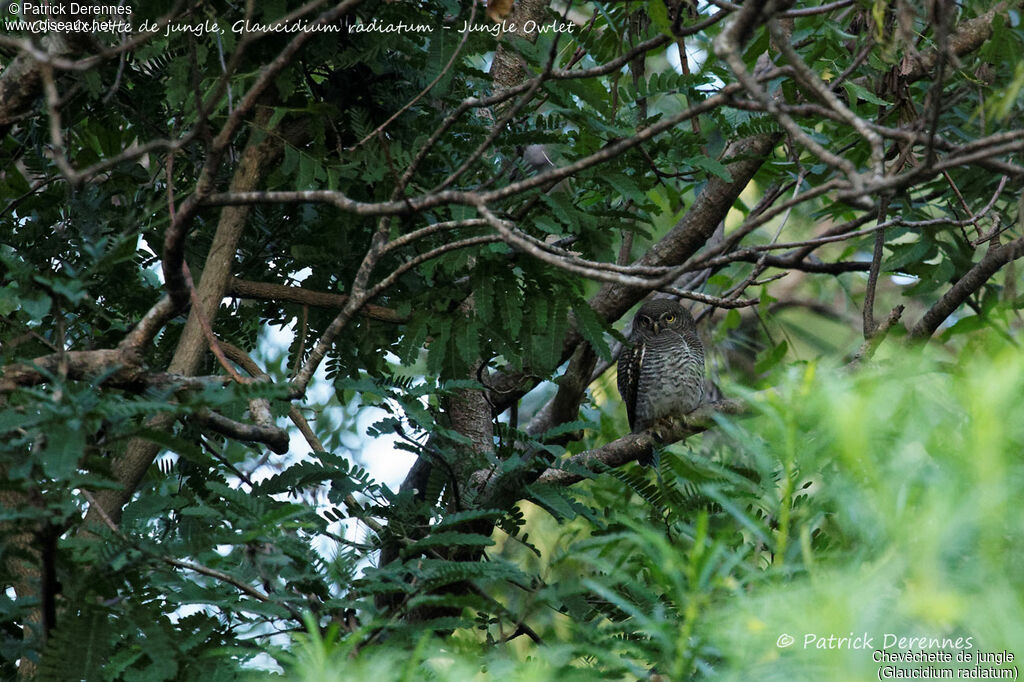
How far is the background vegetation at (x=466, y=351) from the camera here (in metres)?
1.34

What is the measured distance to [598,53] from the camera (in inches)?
138

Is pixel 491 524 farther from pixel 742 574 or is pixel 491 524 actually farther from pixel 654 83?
pixel 742 574

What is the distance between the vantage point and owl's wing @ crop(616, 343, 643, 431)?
18.5 ft

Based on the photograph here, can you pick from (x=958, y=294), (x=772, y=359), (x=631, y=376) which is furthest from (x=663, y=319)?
(x=958, y=294)

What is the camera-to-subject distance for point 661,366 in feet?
18.0

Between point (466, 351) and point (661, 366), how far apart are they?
105 inches

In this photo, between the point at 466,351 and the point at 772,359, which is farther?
the point at 772,359

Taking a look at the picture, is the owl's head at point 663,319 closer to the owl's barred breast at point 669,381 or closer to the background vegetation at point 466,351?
the owl's barred breast at point 669,381

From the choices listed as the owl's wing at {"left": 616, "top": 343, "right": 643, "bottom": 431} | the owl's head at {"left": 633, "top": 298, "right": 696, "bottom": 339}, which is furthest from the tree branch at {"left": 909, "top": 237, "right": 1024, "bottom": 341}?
the owl's head at {"left": 633, "top": 298, "right": 696, "bottom": 339}

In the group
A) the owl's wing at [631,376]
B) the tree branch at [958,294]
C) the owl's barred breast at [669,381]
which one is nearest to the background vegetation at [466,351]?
the tree branch at [958,294]

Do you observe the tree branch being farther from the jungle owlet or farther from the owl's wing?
the owl's wing

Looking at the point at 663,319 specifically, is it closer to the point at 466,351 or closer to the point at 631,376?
the point at 631,376

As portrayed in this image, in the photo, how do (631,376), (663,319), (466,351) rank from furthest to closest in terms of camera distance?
(663,319)
(631,376)
(466,351)

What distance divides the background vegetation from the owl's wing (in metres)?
0.75
